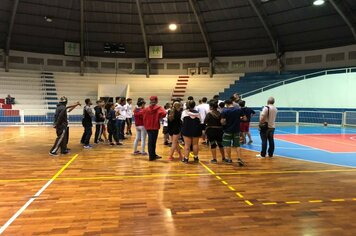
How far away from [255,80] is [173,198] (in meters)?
23.0

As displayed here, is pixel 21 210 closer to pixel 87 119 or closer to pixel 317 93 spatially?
pixel 87 119

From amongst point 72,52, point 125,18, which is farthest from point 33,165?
point 72,52

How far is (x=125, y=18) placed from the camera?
994 inches

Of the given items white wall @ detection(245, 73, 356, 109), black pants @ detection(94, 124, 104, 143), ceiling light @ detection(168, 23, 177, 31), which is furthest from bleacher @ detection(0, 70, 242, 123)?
black pants @ detection(94, 124, 104, 143)

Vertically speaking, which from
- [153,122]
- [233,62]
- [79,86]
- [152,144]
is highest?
[233,62]

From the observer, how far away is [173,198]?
16.6 feet

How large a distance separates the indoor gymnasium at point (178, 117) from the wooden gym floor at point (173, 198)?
3cm

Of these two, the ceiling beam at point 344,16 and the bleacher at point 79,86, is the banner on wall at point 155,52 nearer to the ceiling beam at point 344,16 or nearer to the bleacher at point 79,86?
the bleacher at point 79,86

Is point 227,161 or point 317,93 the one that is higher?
point 317,93

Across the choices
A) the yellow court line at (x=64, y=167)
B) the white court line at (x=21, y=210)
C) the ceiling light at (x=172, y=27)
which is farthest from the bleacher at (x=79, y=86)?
the white court line at (x=21, y=210)

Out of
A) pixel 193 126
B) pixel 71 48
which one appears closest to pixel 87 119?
pixel 193 126

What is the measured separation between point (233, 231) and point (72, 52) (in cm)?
2652

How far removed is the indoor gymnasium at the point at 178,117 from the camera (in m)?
4.49

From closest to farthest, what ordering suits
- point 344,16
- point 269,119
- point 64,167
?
point 64,167
point 269,119
point 344,16
